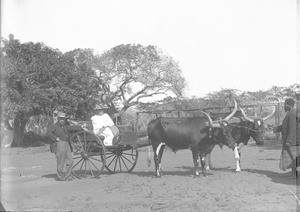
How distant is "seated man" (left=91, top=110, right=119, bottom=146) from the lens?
39.8 feet

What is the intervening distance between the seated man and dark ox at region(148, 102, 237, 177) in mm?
1101

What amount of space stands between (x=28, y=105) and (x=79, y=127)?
43.9 ft

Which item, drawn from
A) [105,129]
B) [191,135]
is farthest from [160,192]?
[105,129]

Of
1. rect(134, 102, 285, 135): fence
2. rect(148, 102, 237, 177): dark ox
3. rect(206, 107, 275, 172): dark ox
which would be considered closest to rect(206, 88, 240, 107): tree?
rect(134, 102, 285, 135): fence

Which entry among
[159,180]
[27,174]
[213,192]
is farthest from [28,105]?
[213,192]

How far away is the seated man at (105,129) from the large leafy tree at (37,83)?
12195 millimetres

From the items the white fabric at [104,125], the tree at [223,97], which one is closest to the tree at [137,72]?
the tree at [223,97]

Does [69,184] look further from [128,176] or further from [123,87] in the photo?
[123,87]

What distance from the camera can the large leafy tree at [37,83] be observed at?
79.8ft

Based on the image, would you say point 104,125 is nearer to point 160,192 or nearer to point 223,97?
point 160,192

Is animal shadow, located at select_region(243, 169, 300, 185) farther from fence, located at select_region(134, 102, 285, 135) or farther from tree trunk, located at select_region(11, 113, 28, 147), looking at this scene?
tree trunk, located at select_region(11, 113, 28, 147)

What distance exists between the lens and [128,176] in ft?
39.8

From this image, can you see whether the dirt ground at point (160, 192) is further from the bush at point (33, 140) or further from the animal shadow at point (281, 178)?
the bush at point (33, 140)

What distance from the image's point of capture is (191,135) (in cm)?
1164
